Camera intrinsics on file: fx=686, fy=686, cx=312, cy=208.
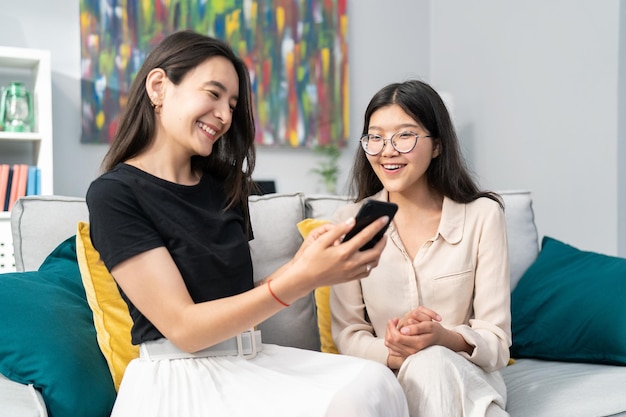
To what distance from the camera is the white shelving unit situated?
3168mm

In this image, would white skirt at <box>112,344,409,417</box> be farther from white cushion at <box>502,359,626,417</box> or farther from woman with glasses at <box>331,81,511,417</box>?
white cushion at <box>502,359,626,417</box>

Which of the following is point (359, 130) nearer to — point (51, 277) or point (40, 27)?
point (40, 27)

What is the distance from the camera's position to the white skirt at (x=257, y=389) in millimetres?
1191

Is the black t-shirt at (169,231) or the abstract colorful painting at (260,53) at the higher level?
the abstract colorful painting at (260,53)

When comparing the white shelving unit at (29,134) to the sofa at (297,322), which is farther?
the white shelving unit at (29,134)

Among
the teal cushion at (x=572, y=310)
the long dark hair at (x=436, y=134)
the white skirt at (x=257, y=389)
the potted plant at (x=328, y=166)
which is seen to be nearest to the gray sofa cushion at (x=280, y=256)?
the long dark hair at (x=436, y=134)

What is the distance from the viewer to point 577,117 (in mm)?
3535

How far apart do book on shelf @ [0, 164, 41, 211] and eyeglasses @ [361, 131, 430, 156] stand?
2162 millimetres

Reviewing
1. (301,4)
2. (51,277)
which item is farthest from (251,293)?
(301,4)

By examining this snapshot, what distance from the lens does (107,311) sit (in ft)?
5.04

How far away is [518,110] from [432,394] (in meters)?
2.98

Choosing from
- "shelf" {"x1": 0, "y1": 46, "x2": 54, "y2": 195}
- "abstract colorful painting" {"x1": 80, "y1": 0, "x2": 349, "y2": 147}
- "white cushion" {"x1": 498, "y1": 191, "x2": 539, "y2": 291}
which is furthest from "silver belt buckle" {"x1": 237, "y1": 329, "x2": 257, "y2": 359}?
"abstract colorful painting" {"x1": 80, "y1": 0, "x2": 349, "y2": 147}

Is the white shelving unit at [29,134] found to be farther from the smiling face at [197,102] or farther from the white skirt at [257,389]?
the white skirt at [257,389]

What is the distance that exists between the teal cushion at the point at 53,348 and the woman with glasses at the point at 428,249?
575 millimetres
